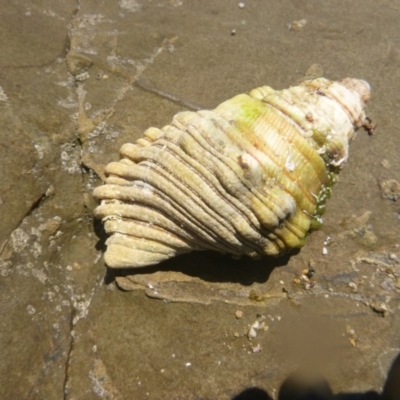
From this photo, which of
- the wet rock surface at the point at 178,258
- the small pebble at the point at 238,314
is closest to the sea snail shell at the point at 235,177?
the wet rock surface at the point at 178,258

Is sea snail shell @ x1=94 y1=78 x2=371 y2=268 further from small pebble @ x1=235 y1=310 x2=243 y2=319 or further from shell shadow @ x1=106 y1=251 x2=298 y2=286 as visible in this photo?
small pebble @ x1=235 y1=310 x2=243 y2=319

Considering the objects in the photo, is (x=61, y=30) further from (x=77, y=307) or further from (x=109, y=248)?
(x=77, y=307)

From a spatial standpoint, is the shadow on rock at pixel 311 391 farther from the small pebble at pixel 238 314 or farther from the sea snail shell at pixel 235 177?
the sea snail shell at pixel 235 177

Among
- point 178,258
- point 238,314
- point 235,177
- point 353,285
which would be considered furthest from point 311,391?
point 235,177

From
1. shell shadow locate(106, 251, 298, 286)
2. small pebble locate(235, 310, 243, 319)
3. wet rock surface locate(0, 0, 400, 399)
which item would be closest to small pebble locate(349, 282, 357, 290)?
wet rock surface locate(0, 0, 400, 399)

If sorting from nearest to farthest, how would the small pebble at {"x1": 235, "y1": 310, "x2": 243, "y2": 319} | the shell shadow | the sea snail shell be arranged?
the sea snail shell < the small pebble at {"x1": 235, "y1": 310, "x2": 243, "y2": 319} < the shell shadow

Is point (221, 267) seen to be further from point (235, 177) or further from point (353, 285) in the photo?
point (353, 285)
